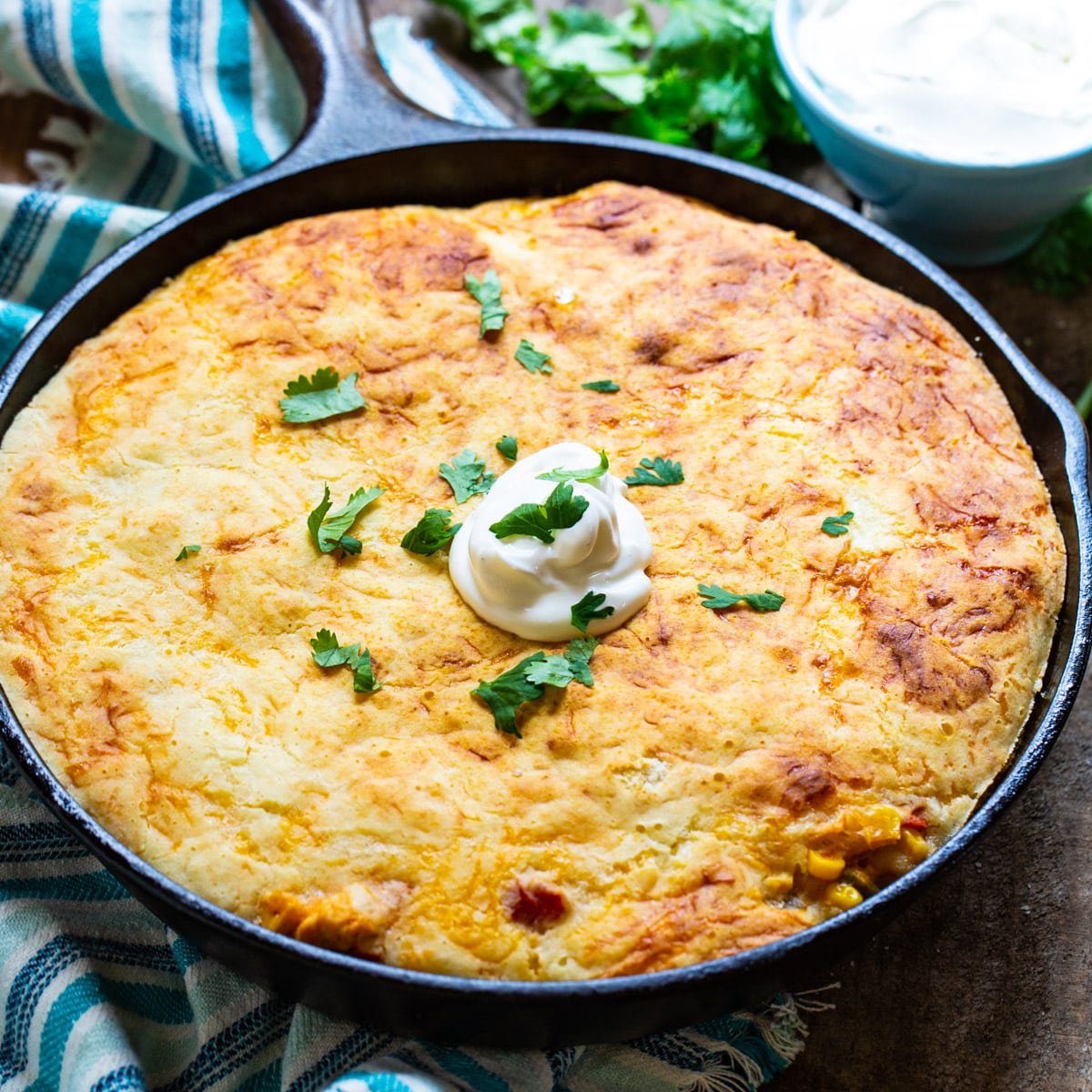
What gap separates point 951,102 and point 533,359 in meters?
1.82

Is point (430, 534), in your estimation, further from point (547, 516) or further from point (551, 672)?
point (551, 672)

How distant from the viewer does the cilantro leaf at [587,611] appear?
2908 mm

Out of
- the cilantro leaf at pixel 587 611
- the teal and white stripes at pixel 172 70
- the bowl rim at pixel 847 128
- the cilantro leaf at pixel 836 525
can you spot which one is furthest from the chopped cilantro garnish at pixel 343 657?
the bowl rim at pixel 847 128

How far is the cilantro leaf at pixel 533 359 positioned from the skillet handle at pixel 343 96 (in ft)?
2.81

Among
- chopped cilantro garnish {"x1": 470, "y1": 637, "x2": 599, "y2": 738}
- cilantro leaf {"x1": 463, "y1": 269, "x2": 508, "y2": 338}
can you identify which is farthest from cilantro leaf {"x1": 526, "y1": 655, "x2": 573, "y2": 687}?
cilantro leaf {"x1": 463, "y1": 269, "x2": 508, "y2": 338}

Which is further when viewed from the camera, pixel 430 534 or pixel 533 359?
pixel 533 359

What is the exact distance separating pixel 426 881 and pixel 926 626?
4.28 feet

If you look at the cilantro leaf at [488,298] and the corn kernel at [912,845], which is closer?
the corn kernel at [912,845]

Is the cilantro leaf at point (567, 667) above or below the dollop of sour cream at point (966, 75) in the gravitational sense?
below

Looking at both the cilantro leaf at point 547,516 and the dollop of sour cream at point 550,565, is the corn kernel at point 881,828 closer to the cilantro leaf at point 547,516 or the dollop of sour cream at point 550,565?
the dollop of sour cream at point 550,565

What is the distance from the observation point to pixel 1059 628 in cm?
315

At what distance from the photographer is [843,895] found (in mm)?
2742

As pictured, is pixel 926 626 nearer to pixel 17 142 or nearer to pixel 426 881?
pixel 426 881

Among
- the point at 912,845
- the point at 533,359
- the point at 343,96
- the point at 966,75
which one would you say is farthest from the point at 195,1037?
the point at 966,75
